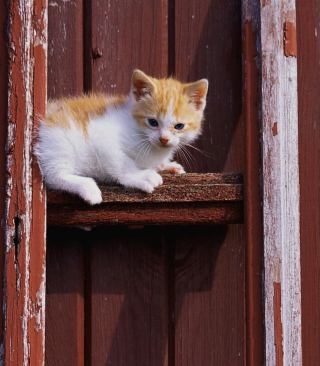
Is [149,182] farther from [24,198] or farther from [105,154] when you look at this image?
[24,198]

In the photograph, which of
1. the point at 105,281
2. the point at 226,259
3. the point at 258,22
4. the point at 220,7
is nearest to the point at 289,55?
the point at 258,22

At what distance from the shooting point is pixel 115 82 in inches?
49.0

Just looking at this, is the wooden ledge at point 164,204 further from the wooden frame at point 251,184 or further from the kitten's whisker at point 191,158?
the kitten's whisker at point 191,158

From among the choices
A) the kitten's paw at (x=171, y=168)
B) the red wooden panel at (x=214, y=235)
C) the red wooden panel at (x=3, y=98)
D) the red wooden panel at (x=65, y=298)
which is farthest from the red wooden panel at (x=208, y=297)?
the red wooden panel at (x=3, y=98)

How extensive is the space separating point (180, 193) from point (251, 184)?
18 centimetres

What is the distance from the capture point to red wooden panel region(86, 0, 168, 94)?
1212 mm

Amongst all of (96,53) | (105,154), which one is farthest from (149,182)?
(96,53)

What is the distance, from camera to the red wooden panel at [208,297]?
3.90 ft

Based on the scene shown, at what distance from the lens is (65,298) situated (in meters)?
1.17

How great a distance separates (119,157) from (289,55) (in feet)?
1.74

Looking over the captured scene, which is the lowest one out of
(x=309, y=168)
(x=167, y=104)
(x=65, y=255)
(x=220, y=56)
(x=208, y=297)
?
(x=208, y=297)

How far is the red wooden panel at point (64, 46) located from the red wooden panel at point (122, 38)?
4cm

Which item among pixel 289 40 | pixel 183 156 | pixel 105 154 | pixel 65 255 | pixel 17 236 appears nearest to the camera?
pixel 17 236

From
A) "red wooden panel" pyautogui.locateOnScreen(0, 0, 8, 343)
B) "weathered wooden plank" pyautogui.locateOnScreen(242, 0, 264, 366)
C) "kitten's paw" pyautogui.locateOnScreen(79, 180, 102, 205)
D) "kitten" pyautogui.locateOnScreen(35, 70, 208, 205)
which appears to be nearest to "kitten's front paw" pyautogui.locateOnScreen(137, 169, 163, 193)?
"kitten" pyautogui.locateOnScreen(35, 70, 208, 205)
